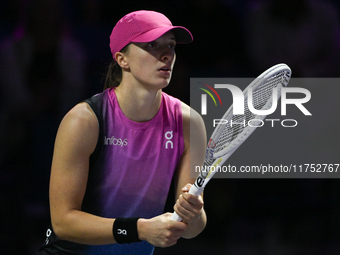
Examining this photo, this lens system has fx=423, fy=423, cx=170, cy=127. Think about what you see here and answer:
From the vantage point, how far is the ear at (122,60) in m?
1.80

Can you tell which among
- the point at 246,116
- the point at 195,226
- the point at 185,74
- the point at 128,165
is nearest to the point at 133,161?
the point at 128,165

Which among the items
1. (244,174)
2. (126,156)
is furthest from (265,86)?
(244,174)

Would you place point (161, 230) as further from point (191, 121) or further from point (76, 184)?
point (191, 121)

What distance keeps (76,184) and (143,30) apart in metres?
0.69

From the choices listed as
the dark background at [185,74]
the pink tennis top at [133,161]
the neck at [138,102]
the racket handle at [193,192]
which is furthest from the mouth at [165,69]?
the dark background at [185,74]

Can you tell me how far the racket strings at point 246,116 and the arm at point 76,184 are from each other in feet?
1.27

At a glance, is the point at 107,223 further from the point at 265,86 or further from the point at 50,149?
the point at 50,149

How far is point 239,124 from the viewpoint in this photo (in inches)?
67.8

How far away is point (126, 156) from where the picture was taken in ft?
6.02

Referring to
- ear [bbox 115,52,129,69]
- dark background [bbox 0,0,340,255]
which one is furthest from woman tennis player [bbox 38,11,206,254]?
dark background [bbox 0,0,340,255]

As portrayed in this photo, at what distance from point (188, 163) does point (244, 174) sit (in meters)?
1.02

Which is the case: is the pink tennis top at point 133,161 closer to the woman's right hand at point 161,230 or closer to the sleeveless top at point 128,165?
the sleeveless top at point 128,165

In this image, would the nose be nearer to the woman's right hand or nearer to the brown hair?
the brown hair

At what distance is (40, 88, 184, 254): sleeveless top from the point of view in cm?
181
